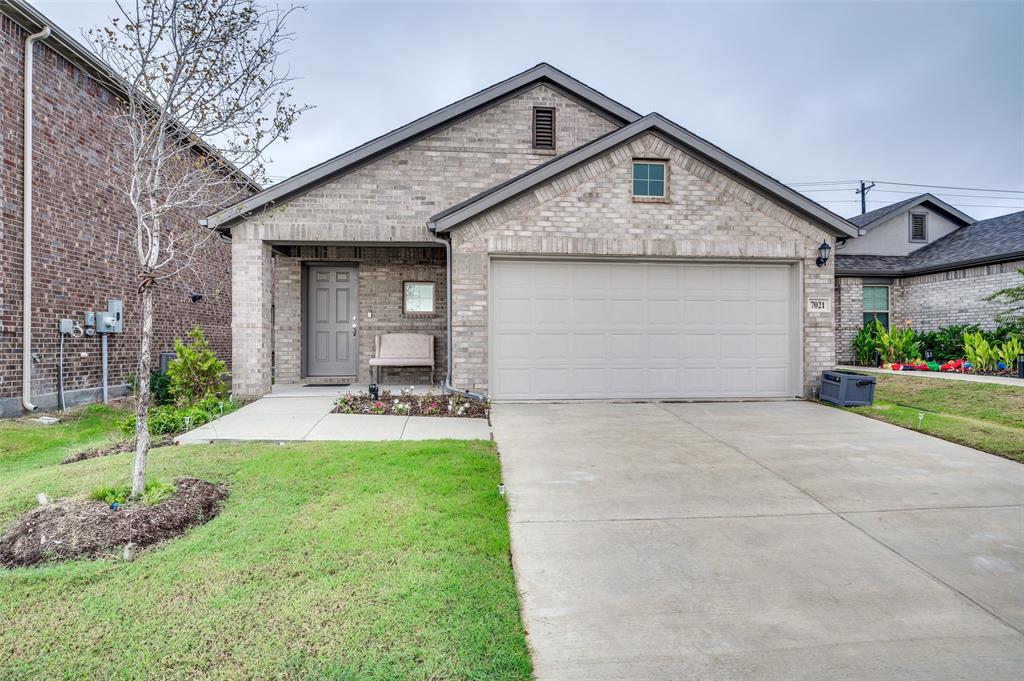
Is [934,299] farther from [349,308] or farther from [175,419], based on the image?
[175,419]

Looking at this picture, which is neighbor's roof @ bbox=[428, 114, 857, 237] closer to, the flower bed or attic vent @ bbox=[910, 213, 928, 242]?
the flower bed

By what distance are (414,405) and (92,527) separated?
16.1ft

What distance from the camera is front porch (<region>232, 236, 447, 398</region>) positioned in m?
11.0

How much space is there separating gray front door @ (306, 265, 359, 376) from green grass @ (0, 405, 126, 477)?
3.67 meters

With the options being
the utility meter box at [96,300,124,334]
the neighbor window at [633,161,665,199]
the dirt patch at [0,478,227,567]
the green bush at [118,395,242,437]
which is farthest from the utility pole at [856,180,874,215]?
the dirt patch at [0,478,227,567]

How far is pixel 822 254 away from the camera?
30.5 feet

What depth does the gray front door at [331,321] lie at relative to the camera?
36.9 ft

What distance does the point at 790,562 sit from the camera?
3.27 meters

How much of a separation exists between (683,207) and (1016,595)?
7405mm

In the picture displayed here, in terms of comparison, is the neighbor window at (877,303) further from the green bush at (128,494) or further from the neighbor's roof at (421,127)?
the green bush at (128,494)

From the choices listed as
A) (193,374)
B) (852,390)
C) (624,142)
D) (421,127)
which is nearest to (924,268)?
(852,390)

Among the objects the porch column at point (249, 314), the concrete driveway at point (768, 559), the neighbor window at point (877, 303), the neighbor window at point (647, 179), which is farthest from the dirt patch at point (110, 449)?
the neighbor window at point (877, 303)

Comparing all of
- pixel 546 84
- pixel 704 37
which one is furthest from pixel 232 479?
pixel 704 37

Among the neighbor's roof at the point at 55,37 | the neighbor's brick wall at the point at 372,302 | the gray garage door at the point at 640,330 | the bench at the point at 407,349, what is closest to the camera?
the neighbor's roof at the point at 55,37
